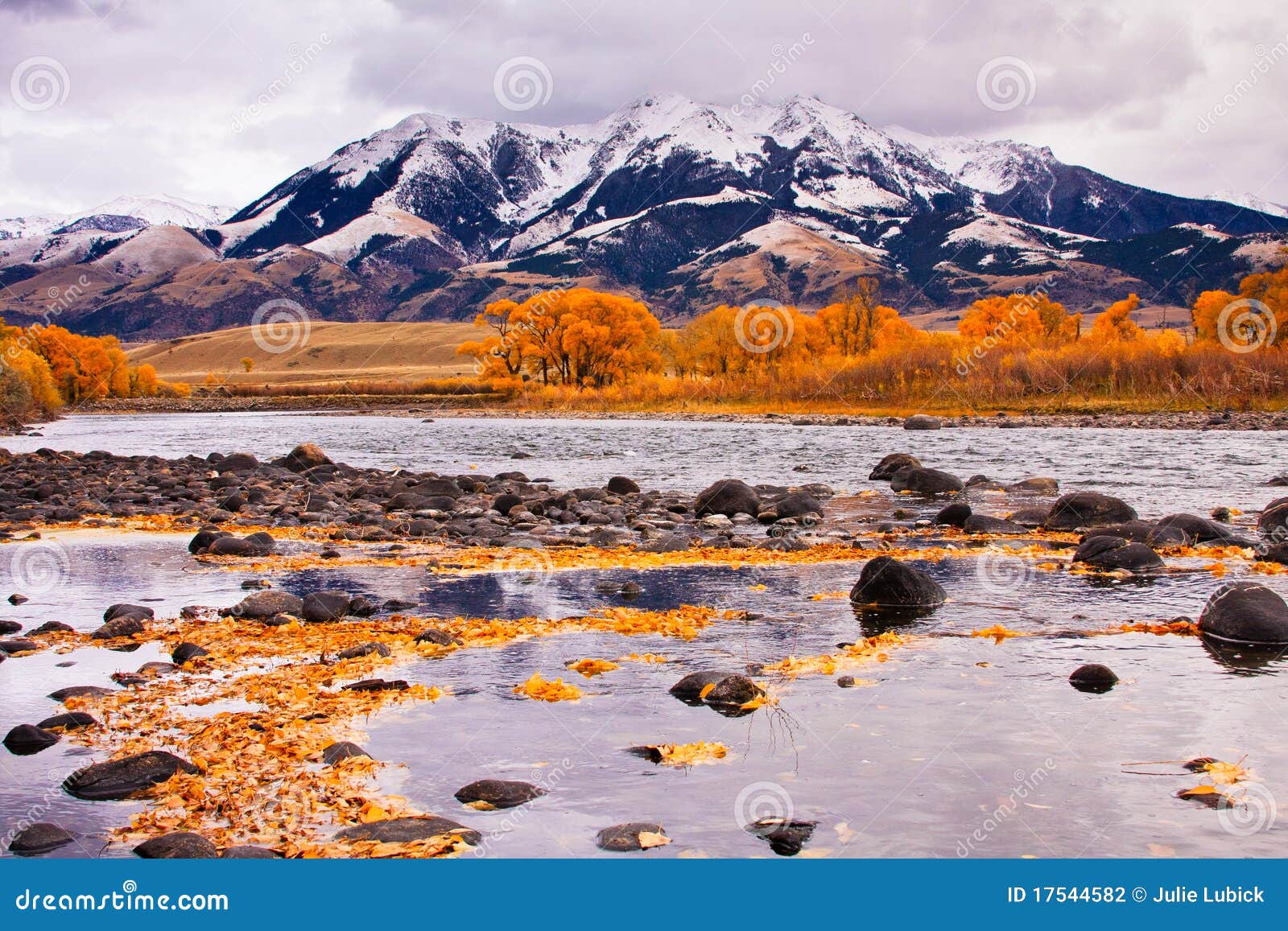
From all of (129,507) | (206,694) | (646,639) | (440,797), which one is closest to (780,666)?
(646,639)

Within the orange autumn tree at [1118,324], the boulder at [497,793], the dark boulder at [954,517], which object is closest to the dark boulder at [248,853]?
the boulder at [497,793]

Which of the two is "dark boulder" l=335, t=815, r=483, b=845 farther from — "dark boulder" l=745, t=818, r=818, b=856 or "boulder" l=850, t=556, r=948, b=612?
"boulder" l=850, t=556, r=948, b=612

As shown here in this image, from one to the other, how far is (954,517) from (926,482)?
7.24 metres

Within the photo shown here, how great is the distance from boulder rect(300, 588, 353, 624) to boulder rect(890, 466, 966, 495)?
1838 centimetres

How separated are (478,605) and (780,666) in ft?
16.0

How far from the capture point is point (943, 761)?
7.99m

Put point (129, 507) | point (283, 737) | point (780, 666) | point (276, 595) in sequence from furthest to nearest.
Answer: point (129, 507) → point (276, 595) → point (780, 666) → point (283, 737)

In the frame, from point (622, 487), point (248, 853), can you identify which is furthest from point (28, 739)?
A: point (622, 487)

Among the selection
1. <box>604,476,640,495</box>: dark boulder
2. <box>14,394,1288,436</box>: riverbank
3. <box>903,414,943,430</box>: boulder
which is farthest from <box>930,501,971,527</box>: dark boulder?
<box>903,414,943,430</box>: boulder

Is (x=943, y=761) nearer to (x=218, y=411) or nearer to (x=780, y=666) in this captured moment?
(x=780, y=666)

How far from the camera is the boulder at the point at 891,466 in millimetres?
32469

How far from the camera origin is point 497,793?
723 cm

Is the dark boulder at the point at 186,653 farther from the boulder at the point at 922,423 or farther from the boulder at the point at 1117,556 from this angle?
the boulder at the point at 922,423

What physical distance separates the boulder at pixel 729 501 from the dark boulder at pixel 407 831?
17313mm
